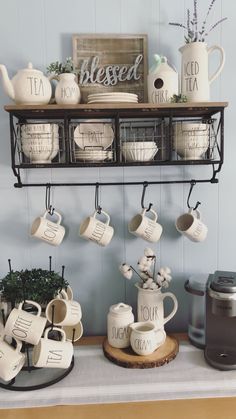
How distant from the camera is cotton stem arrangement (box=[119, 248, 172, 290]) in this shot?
1.18 metres

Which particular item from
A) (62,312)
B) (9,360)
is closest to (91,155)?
(62,312)

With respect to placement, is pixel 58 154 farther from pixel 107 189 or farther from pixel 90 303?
pixel 90 303

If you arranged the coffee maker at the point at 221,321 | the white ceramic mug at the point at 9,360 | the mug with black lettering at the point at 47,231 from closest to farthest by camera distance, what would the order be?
1. the white ceramic mug at the point at 9,360
2. the coffee maker at the point at 221,321
3. the mug with black lettering at the point at 47,231

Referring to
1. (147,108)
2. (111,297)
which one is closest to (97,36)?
(147,108)

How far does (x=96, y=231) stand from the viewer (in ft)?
3.82

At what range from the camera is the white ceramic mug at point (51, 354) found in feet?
3.14

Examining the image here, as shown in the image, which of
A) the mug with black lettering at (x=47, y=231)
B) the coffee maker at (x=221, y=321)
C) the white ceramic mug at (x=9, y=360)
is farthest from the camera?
the mug with black lettering at (x=47, y=231)

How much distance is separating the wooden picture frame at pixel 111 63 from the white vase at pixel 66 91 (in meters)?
0.12

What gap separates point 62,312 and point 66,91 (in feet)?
2.14

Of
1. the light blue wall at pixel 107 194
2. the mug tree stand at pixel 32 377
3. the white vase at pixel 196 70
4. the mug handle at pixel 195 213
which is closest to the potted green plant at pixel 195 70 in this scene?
the white vase at pixel 196 70

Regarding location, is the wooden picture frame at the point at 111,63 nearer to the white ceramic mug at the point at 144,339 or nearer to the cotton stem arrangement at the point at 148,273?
the cotton stem arrangement at the point at 148,273

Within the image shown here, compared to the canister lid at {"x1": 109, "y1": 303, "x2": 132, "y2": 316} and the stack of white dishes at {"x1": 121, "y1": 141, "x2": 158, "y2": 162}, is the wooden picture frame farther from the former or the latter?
the canister lid at {"x1": 109, "y1": 303, "x2": 132, "y2": 316}

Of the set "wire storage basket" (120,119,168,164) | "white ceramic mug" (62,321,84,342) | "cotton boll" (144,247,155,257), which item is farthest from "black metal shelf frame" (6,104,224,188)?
"white ceramic mug" (62,321,84,342)

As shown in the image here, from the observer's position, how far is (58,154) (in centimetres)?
120
